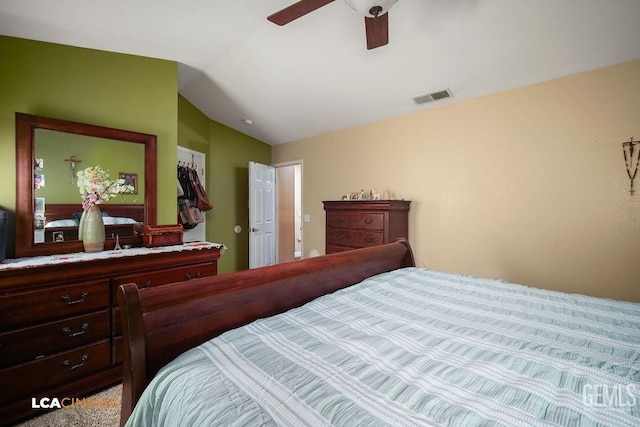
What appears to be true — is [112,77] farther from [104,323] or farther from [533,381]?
[533,381]

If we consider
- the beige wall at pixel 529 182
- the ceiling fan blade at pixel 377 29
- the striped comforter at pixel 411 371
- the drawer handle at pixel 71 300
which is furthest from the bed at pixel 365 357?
Result: the ceiling fan blade at pixel 377 29

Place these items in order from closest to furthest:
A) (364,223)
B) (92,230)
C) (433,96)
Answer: (92,230), (433,96), (364,223)

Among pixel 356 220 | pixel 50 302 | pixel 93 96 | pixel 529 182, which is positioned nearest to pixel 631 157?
pixel 529 182

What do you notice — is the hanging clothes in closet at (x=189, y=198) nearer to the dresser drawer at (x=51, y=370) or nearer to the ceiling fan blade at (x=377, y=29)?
the dresser drawer at (x=51, y=370)

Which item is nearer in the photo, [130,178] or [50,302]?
[50,302]

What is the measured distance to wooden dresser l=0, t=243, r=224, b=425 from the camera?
61.8 inches

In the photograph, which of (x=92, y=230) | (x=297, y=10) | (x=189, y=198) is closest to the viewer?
(x=297, y=10)

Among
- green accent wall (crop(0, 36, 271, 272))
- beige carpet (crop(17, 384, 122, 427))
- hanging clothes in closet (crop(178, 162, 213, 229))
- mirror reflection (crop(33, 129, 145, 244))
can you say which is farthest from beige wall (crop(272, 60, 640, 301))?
beige carpet (crop(17, 384, 122, 427))

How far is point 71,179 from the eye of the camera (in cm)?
213

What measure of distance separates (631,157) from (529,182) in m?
0.68

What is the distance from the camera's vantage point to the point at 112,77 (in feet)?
7.83

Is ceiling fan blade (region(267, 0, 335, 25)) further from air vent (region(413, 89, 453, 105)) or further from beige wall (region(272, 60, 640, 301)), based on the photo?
beige wall (region(272, 60, 640, 301))

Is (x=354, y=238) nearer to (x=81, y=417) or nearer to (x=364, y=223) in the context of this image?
(x=364, y=223)

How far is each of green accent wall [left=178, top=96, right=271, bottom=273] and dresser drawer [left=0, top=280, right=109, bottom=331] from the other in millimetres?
2251
